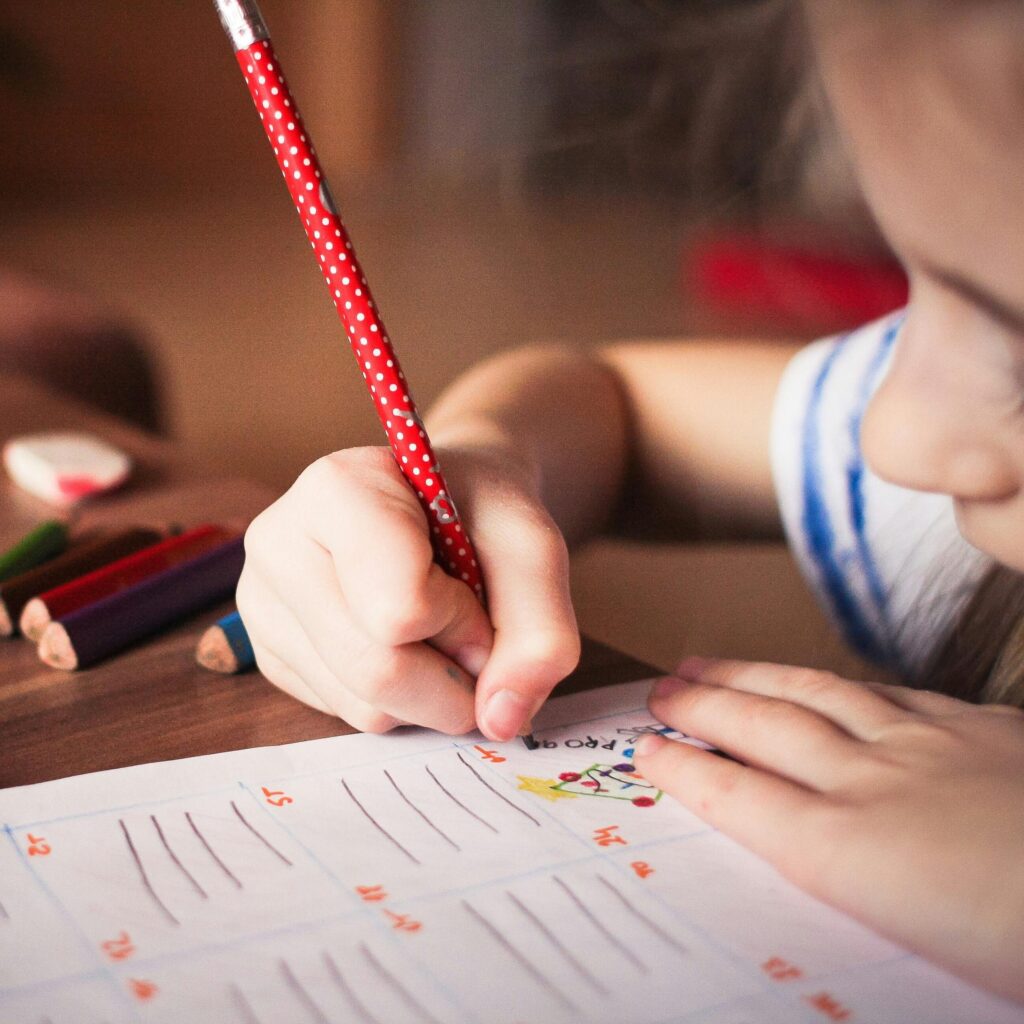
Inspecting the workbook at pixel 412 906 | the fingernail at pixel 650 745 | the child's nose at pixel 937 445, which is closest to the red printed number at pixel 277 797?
the workbook at pixel 412 906

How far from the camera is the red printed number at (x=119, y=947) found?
280 millimetres

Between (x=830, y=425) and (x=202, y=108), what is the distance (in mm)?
3913

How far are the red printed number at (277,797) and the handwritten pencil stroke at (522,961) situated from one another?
0.24ft

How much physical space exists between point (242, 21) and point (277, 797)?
9.5 inches

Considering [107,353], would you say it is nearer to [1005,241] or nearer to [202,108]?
[1005,241]

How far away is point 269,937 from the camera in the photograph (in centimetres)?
29

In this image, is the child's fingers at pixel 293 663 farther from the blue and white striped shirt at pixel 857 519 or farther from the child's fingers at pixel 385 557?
the blue and white striped shirt at pixel 857 519

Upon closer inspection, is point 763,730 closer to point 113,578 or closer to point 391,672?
point 391,672

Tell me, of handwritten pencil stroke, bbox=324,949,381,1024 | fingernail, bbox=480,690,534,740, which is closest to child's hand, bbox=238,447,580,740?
fingernail, bbox=480,690,534,740

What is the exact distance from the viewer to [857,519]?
0.62m

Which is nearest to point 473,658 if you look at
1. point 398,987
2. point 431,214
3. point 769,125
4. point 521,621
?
point 521,621

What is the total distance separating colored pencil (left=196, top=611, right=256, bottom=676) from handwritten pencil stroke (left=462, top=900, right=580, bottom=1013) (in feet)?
0.53

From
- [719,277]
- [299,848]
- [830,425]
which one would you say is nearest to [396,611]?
[299,848]

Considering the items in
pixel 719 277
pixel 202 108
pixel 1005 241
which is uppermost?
pixel 202 108
